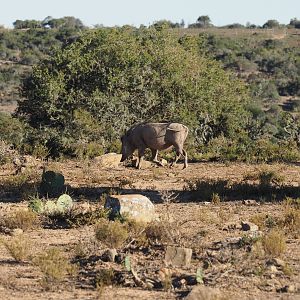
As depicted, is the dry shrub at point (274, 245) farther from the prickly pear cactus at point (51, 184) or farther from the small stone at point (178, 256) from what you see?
the prickly pear cactus at point (51, 184)

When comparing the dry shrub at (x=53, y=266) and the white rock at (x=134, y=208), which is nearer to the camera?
the dry shrub at (x=53, y=266)

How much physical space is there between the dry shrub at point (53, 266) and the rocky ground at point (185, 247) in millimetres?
43

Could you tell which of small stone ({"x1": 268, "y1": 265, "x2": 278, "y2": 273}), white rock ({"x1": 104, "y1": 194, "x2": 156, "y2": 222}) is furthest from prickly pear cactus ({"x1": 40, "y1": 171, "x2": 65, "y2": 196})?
small stone ({"x1": 268, "y1": 265, "x2": 278, "y2": 273})

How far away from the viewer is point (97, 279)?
8.05 meters

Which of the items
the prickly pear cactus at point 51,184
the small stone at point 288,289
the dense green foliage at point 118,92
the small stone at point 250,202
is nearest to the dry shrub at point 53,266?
the small stone at point 288,289

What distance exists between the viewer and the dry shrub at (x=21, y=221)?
1106 centimetres

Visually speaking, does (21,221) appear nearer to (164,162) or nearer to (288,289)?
(288,289)

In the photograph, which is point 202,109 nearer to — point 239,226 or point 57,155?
point 57,155

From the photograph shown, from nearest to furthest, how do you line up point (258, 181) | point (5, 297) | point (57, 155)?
point (5, 297)
point (258, 181)
point (57, 155)

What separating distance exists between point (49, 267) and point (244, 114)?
2170cm

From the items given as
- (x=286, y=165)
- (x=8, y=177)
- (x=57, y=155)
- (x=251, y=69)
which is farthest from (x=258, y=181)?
(x=251, y=69)

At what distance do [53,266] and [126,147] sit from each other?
Result: 10.0 metres

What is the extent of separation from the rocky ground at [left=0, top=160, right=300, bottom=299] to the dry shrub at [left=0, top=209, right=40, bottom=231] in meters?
0.08

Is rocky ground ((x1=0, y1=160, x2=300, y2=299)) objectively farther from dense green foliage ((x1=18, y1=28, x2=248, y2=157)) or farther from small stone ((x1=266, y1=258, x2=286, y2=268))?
dense green foliage ((x1=18, y1=28, x2=248, y2=157))
